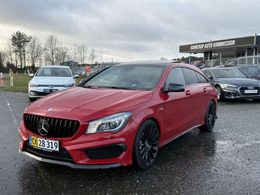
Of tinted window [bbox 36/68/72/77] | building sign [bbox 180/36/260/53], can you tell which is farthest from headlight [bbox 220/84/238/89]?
building sign [bbox 180/36/260/53]

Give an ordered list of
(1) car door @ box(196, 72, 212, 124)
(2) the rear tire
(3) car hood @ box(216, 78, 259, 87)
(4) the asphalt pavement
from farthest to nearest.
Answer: (3) car hood @ box(216, 78, 259, 87) → (2) the rear tire → (1) car door @ box(196, 72, 212, 124) → (4) the asphalt pavement

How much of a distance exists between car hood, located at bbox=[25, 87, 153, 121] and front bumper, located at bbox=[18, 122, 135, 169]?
10.0 inches

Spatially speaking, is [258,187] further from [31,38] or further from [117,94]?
[31,38]

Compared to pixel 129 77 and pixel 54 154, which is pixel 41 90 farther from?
Answer: pixel 54 154

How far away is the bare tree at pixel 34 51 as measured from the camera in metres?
81.8

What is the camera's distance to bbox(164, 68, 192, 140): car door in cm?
554

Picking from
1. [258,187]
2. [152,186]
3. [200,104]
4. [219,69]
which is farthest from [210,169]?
[219,69]

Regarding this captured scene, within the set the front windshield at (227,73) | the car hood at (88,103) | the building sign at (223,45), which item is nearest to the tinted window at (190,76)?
the car hood at (88,103)

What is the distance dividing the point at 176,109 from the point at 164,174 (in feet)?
4.50

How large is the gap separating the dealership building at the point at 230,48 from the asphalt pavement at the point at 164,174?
80.6 ft

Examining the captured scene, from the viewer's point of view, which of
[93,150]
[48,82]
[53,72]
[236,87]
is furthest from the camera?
[53,72]

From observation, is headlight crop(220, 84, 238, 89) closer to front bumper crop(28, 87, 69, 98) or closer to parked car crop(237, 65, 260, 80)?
parked car crop(237, 65, 260, 80)

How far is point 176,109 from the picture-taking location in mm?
5789

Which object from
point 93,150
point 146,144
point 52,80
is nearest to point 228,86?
point 52,80
